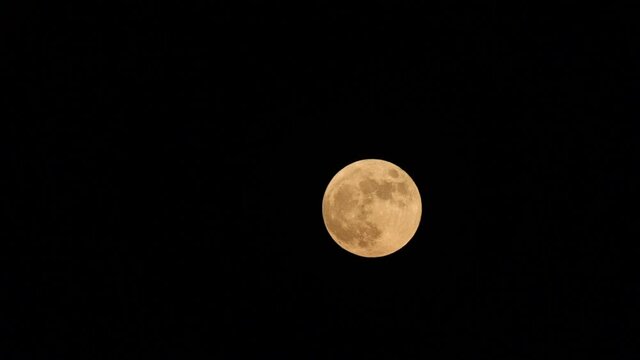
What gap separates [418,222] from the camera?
498 centimetres

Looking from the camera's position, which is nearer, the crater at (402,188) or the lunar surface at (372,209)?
the lunar surface at (372,209)

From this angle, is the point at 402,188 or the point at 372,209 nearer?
the point at 372,209

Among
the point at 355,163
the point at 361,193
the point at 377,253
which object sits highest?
the point at 355,163

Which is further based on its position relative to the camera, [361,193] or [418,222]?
[418,222]

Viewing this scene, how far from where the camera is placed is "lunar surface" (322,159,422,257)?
459 centimetres

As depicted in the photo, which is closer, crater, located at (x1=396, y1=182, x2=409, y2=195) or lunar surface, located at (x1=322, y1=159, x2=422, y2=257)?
lunar surface, located at (x1=322, y1=159, x2=422, y2=257)

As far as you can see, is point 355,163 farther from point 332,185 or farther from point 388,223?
point 388,223

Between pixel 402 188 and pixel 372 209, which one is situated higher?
pixel 402 188

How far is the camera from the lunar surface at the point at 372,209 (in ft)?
15.0

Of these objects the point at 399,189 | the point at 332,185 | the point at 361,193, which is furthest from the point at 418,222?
the point at 332,185

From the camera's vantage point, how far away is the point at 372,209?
4578 millimetres

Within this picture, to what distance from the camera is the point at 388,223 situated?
4.57 meters

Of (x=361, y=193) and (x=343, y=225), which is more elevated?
(x=361, y=193)

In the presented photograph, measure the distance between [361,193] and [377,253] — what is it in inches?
33.8
